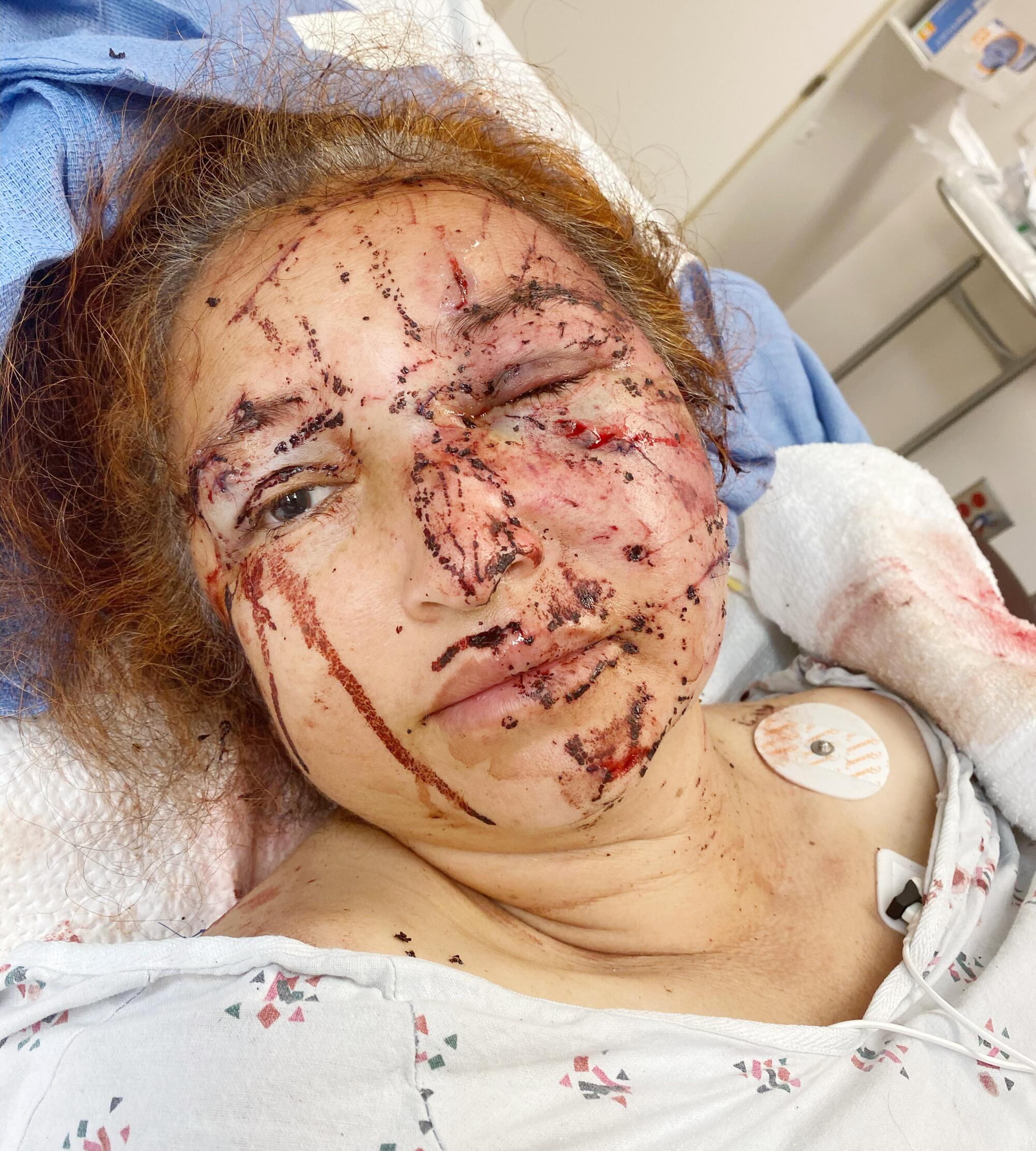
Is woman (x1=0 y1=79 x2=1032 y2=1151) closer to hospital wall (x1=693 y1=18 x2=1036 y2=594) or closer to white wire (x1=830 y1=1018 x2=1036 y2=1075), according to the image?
white wire (x1=830 y1=1018 x2=1036 y2=1075)

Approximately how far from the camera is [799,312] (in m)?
2.28

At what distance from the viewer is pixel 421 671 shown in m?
0.61

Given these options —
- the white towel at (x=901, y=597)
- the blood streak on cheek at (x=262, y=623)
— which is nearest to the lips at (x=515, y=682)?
the blood streak on cheek at (x=262, y=623)

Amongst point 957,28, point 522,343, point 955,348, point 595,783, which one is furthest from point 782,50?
point 595,783

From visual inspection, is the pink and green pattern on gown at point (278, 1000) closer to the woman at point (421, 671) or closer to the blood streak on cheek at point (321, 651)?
the woman at point (421, 671)

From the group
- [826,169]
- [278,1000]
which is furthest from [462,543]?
[826,169]

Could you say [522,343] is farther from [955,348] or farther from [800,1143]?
[955,348]

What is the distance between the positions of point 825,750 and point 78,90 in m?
1.14

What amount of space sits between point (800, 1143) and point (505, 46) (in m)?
1.60

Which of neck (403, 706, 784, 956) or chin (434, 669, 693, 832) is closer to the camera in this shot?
chin (434, 669, 693, 832)

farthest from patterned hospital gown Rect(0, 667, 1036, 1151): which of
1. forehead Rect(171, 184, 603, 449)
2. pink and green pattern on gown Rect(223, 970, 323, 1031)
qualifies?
forehead Rect(171, 184, 603, 449)

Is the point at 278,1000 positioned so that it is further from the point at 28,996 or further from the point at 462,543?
the point at 462,543

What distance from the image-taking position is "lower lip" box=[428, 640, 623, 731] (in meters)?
0.59

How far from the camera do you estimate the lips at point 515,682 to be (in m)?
0.59
